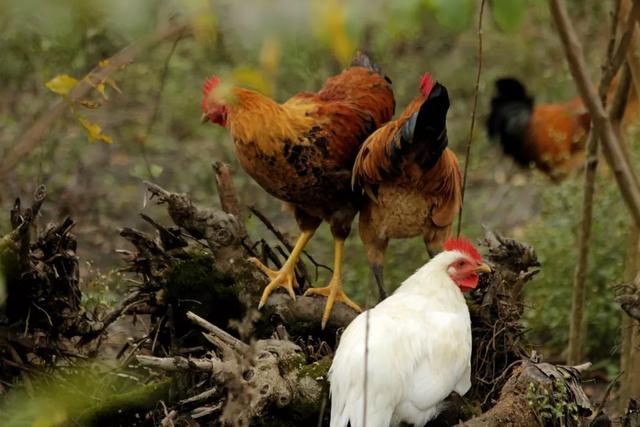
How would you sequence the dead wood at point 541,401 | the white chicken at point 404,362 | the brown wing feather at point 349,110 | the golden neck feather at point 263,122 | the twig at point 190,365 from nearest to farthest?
1. the twig at point 190,365
2. the white chicken at point 404,362
3. the dead wood at point 541,401
4. the golden neck feather at point 263,122
5. the brown wing feather at point 349,110

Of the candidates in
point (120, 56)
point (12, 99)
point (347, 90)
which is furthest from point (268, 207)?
point (120, 56)

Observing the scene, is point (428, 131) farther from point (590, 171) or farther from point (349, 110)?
point (590, 171)

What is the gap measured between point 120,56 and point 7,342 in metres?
2.49

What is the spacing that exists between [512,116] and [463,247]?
5.43 meters

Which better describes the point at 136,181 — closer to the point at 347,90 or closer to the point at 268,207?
the point at 268,207

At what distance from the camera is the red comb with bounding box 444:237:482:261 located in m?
4.50

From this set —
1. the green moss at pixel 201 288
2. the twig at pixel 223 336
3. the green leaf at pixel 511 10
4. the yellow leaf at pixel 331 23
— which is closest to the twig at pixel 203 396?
the twig at pixel 223 336

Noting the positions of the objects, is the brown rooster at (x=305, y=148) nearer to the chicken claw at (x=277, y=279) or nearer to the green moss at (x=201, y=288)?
the chicken claw at (x=277, y=279)

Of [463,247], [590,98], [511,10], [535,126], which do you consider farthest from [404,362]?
[535,126]

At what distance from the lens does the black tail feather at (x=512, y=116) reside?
9695 millimetres

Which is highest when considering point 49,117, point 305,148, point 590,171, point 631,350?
point 49,117

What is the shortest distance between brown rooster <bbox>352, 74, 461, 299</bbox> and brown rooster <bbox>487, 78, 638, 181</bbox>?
13.3 feet

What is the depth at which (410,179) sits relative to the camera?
4.81 m

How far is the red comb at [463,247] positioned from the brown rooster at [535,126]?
4.45m
